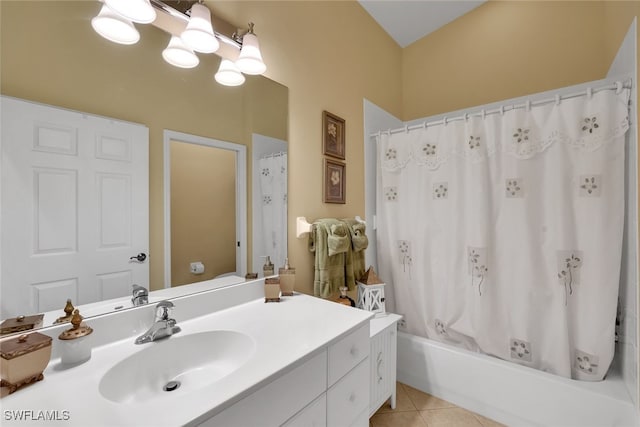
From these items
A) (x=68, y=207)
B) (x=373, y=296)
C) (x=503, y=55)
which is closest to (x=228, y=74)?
(x=68, y=207)

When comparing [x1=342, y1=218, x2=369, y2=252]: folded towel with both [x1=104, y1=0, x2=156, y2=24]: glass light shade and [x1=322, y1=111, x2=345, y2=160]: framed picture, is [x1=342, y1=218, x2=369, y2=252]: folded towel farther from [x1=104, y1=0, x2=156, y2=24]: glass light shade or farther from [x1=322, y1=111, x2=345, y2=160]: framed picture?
[x1=104, y1=0, x2=156, y2=24]: glass light shade

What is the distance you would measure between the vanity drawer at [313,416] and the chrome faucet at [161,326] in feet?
1.57

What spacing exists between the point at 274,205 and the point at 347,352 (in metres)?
0.77

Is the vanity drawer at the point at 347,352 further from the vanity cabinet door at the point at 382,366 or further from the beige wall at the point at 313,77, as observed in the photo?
the beige wall at the point at 313,77

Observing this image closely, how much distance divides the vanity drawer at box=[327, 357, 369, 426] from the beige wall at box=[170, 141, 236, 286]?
25.9 inches

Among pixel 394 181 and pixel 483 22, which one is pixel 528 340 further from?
pixel 483 22

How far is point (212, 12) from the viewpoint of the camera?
114cm

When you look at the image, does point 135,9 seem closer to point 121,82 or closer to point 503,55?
point 121,82

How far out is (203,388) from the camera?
23.9 inches

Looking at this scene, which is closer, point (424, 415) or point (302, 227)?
point (302, 227)

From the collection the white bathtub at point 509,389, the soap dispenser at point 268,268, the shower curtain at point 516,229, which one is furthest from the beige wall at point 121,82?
the white bathtub at point 509,389

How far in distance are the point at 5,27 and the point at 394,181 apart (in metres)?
1.88

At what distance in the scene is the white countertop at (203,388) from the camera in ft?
1.74

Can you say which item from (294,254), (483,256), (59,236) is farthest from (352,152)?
(59,236)
